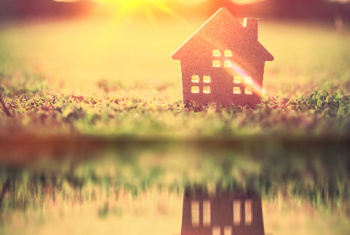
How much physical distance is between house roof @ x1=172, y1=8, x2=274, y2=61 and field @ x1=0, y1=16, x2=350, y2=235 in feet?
1.23

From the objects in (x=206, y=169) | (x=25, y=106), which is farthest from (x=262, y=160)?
(x=25, y=106)

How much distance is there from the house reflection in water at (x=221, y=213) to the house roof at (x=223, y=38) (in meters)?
1.19

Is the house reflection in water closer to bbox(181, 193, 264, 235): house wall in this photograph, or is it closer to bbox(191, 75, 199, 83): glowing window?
bbox(181, 193, 264, 235): house wall

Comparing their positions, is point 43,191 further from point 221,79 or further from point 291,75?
point 291,75

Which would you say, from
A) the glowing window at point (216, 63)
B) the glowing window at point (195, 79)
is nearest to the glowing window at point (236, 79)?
the glowing window at point (216, 63)

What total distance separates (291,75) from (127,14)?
4.71ft

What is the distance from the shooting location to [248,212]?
10.4 feet

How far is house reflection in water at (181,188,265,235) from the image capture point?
3027 mm

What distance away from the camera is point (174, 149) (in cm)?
421

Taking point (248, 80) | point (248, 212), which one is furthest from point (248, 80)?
point (248, 212)

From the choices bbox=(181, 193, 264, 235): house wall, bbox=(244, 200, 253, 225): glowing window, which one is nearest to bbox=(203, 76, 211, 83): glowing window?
bbox=(181, 193, 264, 235): house wall

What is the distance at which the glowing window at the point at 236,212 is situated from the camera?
3094 millimetres

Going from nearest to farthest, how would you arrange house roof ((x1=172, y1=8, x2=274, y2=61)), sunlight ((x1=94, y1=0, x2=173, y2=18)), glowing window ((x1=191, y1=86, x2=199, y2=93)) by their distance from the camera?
Answer: house roof ((x1=172, y1=8, x2=274, y2=61)) < glowing window ((x1=191, y1=86, x2=199, y2=93)) < sunlight ((x1=94, y1=0, x2=173, y2=18))

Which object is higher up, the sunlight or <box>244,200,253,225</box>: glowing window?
the sunlight
